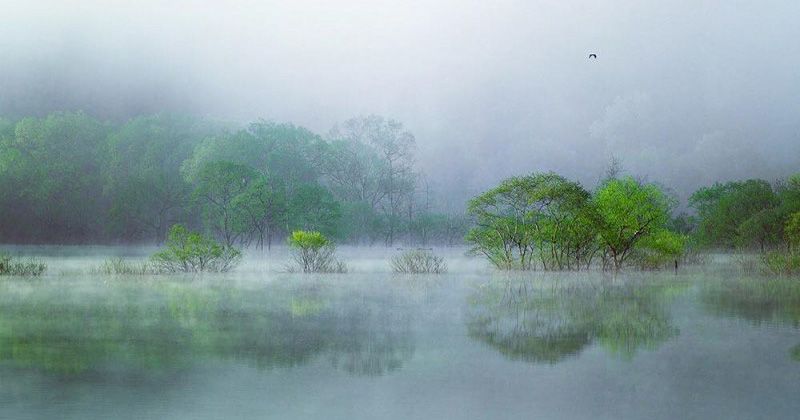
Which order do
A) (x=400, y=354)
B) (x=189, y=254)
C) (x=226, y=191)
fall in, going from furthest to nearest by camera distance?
(x=226, y=191) < (x=189, y=254) < (x=400, y=354)

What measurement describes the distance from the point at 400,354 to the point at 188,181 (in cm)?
5102

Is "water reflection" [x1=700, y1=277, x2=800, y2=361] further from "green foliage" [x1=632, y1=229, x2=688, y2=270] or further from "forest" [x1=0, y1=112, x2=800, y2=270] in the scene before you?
"forest" [x1=0, y1=112, x2=800, y2=270]

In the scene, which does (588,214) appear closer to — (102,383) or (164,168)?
(102,383)

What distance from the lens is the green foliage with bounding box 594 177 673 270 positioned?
3506 centimetres

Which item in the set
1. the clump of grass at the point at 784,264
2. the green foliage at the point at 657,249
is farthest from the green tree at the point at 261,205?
the clump of grass at the point at 784,264

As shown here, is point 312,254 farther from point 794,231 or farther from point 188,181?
point 188,181

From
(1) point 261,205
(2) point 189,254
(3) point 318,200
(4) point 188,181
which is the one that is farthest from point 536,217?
(4) point 188,181

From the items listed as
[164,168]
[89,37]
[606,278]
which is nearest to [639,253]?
[606,278]

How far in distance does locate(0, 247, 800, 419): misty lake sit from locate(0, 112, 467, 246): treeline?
33.1 meters

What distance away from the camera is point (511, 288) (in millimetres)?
26562

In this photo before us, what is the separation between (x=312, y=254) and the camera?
3569 centimetres

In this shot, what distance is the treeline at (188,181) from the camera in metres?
60.2

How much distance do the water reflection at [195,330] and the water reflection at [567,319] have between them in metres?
1.73

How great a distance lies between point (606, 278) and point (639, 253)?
7.05 meters
